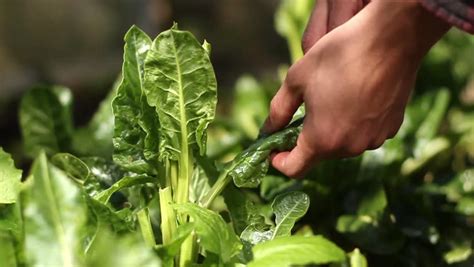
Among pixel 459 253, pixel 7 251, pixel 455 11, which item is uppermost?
pixel 455 11

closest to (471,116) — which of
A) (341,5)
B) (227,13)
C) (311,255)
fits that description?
(341,5)

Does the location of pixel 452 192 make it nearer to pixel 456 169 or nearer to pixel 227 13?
pixel 456 169

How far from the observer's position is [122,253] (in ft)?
2.46

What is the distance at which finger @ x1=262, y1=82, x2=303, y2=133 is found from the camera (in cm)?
95

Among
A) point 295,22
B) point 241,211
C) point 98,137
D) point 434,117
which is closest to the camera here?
point 241,211

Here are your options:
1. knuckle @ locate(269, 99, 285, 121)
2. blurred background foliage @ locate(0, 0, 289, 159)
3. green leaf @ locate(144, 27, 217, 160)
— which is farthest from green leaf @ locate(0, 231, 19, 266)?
blurred background foliage @ locate(0, 0, 289, 159)

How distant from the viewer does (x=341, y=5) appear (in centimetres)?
100

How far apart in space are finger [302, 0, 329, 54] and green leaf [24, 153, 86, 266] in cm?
40

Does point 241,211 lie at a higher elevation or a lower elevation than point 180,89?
lower

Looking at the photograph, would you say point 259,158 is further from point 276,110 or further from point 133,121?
point 133,121

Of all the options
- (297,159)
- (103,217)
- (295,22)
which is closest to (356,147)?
(297,159)

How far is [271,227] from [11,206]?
13.2 inches

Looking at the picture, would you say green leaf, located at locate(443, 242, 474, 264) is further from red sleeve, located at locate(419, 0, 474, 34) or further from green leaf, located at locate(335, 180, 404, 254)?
red sleeve, located at locate(419, 0, 474, 34)

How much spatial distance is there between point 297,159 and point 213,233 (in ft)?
0.49
